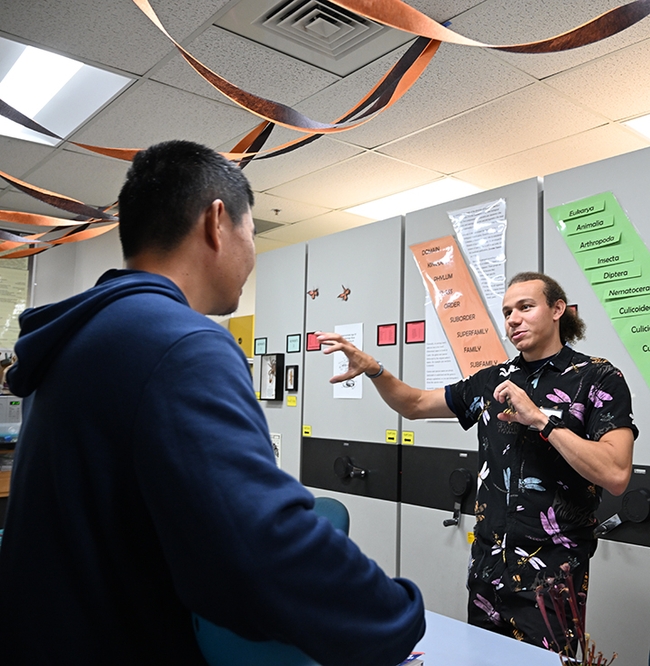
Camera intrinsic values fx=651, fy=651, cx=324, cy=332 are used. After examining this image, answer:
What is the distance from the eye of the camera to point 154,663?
2.12 feet

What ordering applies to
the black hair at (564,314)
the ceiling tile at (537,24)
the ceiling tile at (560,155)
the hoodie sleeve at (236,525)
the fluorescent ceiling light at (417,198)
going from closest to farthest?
1. the hoodie sleeve at (236,525)
2. the black hair at (564,314)
3. the ceiling tile at (537,24)
4. the ceiling tile at (560,155)
5. the fluorescent ceiling light at (417,198)

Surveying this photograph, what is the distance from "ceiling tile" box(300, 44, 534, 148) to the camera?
2717 millimetres

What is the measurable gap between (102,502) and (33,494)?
0.08 meters

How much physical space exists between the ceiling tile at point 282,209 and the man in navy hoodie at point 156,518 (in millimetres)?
4038

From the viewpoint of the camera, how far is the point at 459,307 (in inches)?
107

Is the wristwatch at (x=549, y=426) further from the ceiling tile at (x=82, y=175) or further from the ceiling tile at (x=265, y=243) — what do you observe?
the ceiling tile at (x=265, y=243)

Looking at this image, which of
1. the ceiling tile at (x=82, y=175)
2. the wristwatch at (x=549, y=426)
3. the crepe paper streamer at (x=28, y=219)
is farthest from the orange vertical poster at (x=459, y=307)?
the ceiling tile at (x=82, y=175)

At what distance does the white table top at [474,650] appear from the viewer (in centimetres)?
132

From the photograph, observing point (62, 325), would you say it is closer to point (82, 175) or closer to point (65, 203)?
point (65, 203)

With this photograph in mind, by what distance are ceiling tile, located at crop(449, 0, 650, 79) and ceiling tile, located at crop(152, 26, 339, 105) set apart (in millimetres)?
683

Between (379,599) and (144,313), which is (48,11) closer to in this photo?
(144,313)

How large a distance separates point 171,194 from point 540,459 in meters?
1.41

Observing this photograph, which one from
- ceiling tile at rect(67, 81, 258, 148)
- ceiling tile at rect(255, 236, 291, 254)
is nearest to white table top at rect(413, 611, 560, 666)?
ceiling tile at rect(67, 81, 258, 148)

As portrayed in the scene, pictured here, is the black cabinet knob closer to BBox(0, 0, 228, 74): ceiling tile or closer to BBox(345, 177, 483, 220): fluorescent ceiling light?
BBox(345, 177, 483, 220): fluorescent ceiling light
